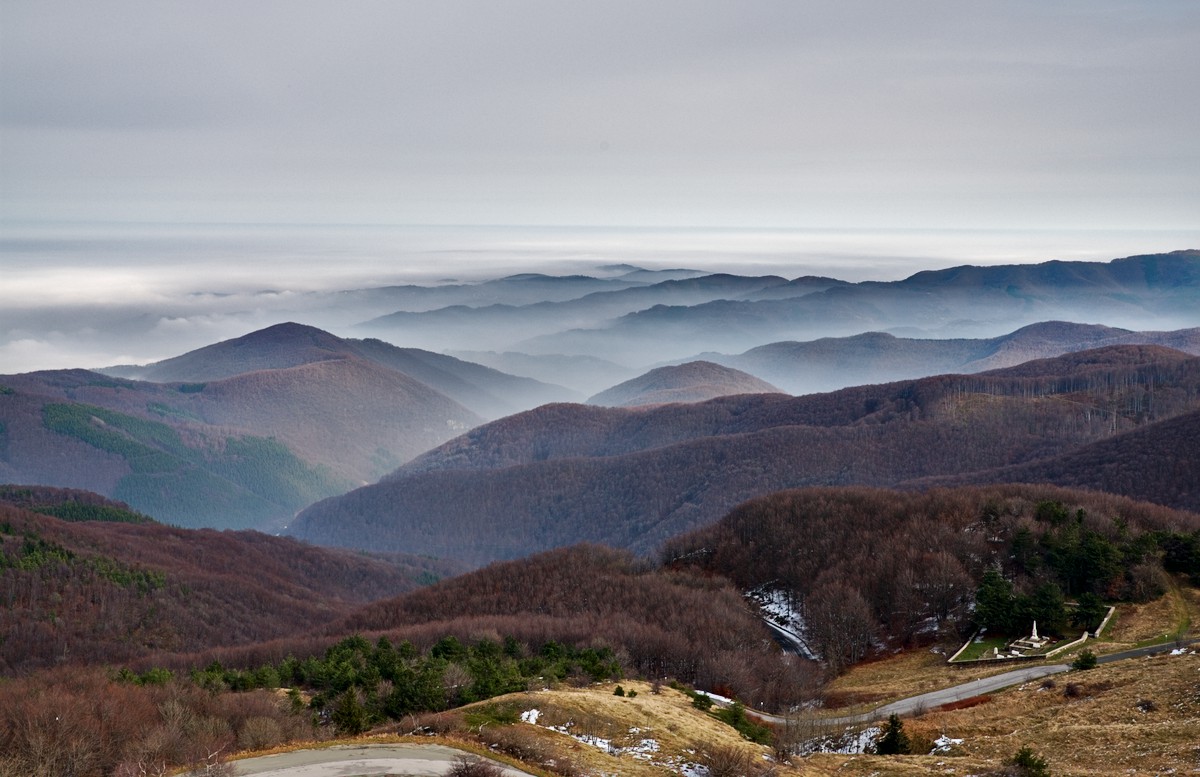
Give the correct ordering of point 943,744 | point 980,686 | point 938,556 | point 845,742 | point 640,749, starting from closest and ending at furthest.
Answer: point 640,749, point 943,744, point 845,742, point 980,686, point 938,556

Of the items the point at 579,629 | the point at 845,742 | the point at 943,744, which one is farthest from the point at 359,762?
the point at 579,629

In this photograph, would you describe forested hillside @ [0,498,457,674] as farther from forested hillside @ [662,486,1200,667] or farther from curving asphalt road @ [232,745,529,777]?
curving asphalt road @ [232,745,529,777]

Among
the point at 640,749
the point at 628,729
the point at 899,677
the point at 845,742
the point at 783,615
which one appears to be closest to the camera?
the point at 640,749

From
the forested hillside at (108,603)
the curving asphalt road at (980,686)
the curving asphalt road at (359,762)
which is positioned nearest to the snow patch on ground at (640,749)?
the curving asphalt road at (359,762)

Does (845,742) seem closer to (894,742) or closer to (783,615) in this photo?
(894,742)

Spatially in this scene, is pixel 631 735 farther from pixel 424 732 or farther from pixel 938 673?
pixel 938 673

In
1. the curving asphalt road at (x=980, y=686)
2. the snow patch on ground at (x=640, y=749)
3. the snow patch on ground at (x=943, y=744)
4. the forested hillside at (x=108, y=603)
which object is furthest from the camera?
the forested hillside at (x=108, y=603)

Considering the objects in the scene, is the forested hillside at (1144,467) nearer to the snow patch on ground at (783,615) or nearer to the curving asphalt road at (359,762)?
the snow patch on ground at (783,615)

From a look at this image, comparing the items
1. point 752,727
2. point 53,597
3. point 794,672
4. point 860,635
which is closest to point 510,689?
point 752,727
